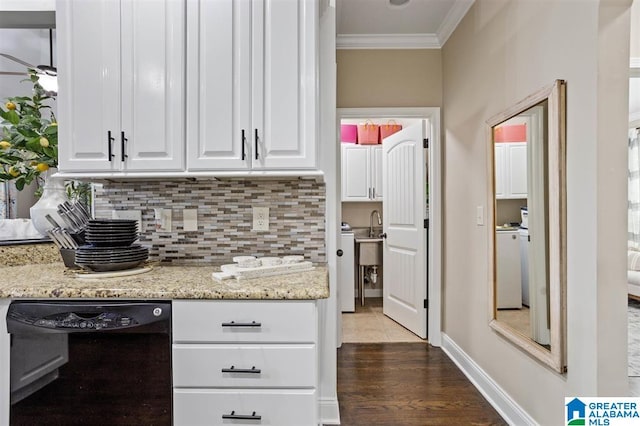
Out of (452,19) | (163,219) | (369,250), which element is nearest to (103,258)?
(163,219)

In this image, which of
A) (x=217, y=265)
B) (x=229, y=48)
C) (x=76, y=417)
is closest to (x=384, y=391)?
(x=217, y=265)

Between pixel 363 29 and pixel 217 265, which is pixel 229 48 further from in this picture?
pixel 363 29

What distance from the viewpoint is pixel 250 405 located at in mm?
1312

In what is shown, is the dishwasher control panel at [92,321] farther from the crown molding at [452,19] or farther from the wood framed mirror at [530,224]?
the crown molding at [452,19]

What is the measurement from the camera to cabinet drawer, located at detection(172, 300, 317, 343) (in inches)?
51.6

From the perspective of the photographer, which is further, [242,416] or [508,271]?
[508,271]

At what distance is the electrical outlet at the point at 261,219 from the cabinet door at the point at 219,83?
34cm

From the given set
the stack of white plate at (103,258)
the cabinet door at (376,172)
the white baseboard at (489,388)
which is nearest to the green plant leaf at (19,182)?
the stack of white plate at (103,258)

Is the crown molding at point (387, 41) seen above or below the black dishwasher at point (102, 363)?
above

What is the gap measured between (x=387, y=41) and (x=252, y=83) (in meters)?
1.96

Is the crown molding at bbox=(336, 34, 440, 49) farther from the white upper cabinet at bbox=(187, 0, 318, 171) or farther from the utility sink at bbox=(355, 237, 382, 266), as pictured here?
the utility sink at bbox=(355, 237, 382, 266)

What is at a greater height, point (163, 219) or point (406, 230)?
point (163, 219)

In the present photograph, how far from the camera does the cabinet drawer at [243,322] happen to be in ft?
4.30

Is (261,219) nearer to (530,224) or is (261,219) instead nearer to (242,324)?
(242,324)
